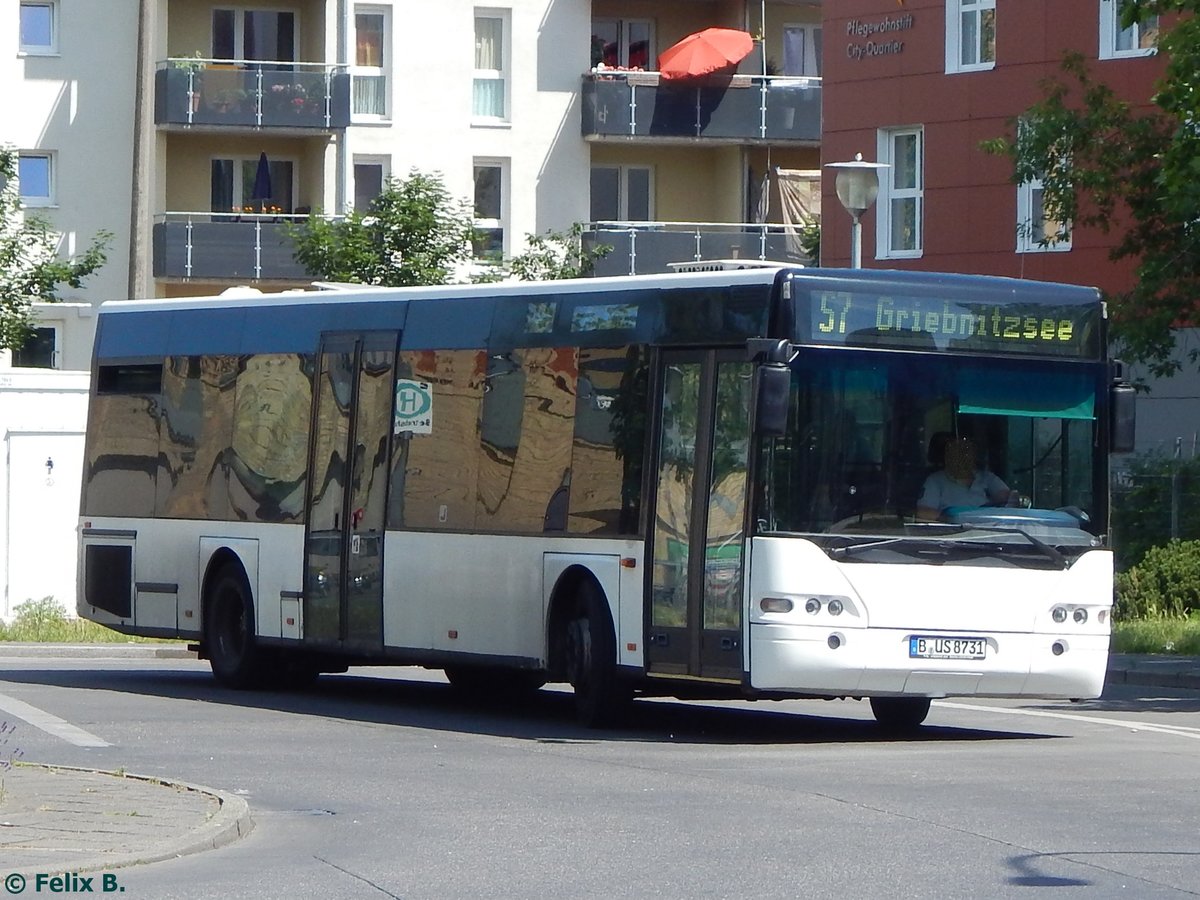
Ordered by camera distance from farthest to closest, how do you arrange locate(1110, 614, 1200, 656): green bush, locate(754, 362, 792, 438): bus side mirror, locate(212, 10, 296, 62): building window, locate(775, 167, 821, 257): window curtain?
1. locate(775, 167, 821, 257): window curtain
2. locate(212, 10, 296, 62): building window
3. locate(1110, 614, 1200, 656): green bush
4. locate(754, 362, 792, 438): bus side mirror

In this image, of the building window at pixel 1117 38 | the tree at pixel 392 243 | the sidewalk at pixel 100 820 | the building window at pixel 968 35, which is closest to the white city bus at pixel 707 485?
the sidewalk at pixel 100 820

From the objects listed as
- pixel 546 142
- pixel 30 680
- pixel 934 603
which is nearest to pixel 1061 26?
pixel 546 142

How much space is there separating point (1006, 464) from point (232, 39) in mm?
38312

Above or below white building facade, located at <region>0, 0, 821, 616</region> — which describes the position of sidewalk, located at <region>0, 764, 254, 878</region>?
below

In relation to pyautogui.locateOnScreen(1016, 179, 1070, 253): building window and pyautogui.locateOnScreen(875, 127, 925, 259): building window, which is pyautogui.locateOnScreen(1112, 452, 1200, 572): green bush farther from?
pyautogui.locateOnScreen(875, 127, 925, 259): building window

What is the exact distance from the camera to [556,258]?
4831 cm

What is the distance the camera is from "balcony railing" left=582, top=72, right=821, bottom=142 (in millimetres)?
52062

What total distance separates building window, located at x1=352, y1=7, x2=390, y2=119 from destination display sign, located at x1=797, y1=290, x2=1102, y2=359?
37485 millimetres

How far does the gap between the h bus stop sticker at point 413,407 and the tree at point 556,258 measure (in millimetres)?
27263

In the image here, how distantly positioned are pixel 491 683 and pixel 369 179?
33.4m

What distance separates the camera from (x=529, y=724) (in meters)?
17.0

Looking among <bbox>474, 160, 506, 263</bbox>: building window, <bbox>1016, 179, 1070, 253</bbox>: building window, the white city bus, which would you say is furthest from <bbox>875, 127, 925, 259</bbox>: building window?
the white city bus

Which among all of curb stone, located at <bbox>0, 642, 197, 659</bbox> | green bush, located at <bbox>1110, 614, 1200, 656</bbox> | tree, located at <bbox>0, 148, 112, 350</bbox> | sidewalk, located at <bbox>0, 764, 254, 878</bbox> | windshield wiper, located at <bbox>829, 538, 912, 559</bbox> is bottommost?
curb stone, located at <bbox>0, 642, 197, 659</bbox>

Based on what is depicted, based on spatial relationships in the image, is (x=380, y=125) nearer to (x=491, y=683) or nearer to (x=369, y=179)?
(x=369, y=179)
